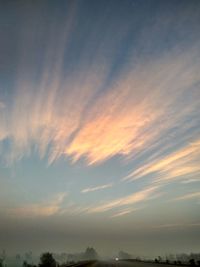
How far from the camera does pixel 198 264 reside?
29266mm

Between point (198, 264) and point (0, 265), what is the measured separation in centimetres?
6305

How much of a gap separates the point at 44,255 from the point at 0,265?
76.4 ft

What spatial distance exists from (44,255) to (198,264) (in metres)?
77.6

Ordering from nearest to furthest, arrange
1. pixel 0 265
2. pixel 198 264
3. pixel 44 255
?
pixel 198 264 < pixel 0 265 < pixel 44 255

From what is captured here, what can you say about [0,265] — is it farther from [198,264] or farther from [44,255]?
[198,264]

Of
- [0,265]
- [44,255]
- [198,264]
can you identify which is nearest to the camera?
[198,264]

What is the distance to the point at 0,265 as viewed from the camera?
73250 millimetres

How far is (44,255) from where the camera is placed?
94000 millimetres

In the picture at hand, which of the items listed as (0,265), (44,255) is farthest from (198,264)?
(44,255)

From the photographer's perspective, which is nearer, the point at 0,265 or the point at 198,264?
the point at 198,264

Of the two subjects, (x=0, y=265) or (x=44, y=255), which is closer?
(x=0, y=265)
